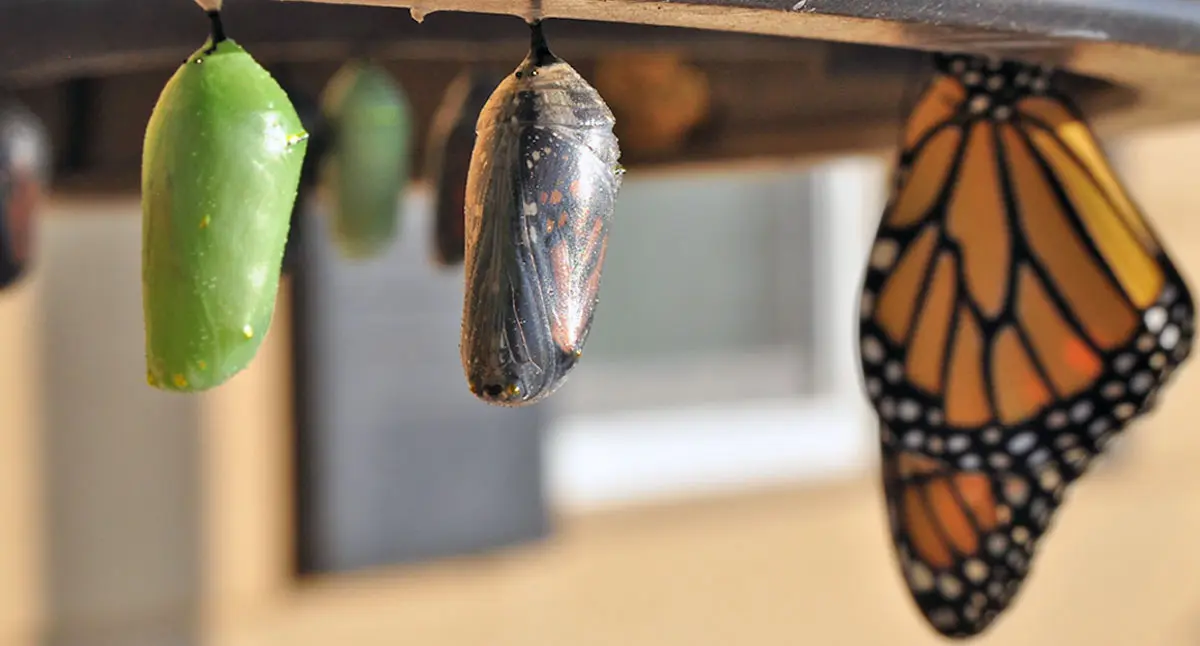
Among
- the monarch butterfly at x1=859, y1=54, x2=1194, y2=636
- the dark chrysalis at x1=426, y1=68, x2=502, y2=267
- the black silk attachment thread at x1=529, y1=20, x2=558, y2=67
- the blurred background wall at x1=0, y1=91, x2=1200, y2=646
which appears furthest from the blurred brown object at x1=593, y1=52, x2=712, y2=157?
the blurred background wall at x1=0, y1=91, x2=1200, y2=646

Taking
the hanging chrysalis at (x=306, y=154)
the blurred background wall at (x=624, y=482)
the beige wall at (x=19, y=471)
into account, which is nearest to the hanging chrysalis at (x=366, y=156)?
the hanging chrysalis at (x=306, y=154)

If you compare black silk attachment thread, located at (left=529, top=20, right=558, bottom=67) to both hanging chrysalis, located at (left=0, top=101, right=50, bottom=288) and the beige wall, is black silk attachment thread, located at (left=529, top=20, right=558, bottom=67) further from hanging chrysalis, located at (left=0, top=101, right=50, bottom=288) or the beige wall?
the beige wall

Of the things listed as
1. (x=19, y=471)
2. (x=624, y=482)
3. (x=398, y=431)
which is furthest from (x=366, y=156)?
(x=624, y=482)

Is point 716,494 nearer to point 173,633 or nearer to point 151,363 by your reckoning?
point 173,633

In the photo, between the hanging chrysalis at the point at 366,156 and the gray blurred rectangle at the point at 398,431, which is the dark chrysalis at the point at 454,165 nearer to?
the hanging chrysalis at the point at 366,156

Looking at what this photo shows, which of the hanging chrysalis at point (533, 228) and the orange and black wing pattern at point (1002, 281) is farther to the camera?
the orange and black wing pattern at point (1002, 281)

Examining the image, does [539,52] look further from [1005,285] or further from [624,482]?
[624,482]
